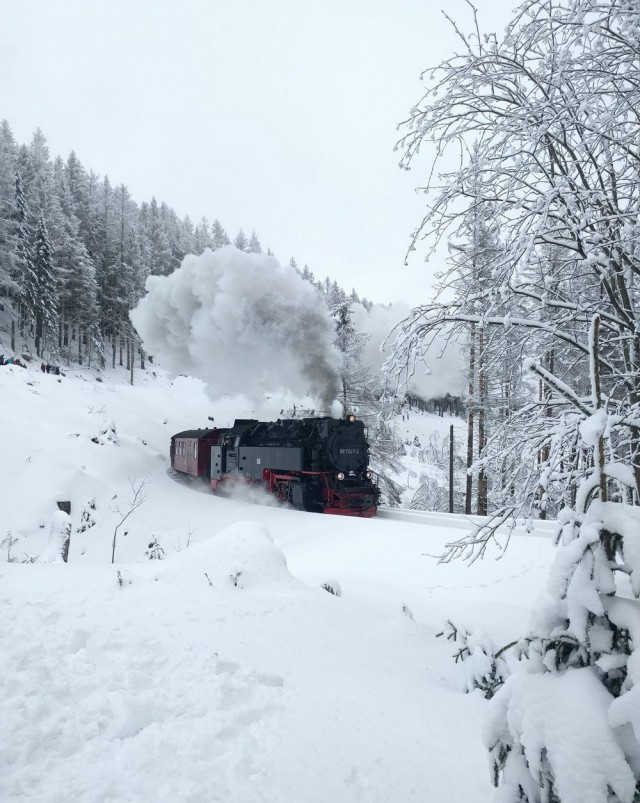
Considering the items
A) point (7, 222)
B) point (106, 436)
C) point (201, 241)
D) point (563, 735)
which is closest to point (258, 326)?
Result: point (106, 436)

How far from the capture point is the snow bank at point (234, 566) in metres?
6.27

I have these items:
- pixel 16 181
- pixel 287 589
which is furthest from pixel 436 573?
pixel 16 181

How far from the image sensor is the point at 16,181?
39.0 m

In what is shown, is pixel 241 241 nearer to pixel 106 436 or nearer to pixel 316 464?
pixel 106 436

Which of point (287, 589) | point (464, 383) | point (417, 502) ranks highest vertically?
point (464, 383)

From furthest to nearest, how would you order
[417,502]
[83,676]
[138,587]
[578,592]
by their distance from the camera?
[417,502]
[138,587]
[83,676]
[578,592]

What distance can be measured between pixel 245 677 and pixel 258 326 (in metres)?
16.9

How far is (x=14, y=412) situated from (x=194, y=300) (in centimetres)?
1088

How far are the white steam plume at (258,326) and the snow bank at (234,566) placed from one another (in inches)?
506

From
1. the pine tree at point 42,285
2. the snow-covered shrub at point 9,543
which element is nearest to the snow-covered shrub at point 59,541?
the snow-covered shrub at point 9,543

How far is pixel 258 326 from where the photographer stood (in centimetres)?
1969

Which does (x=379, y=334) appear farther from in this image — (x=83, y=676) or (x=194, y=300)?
(x=83, y=676)

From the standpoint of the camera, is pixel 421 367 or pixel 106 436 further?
pixel 106 436

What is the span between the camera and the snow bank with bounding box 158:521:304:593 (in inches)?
247
